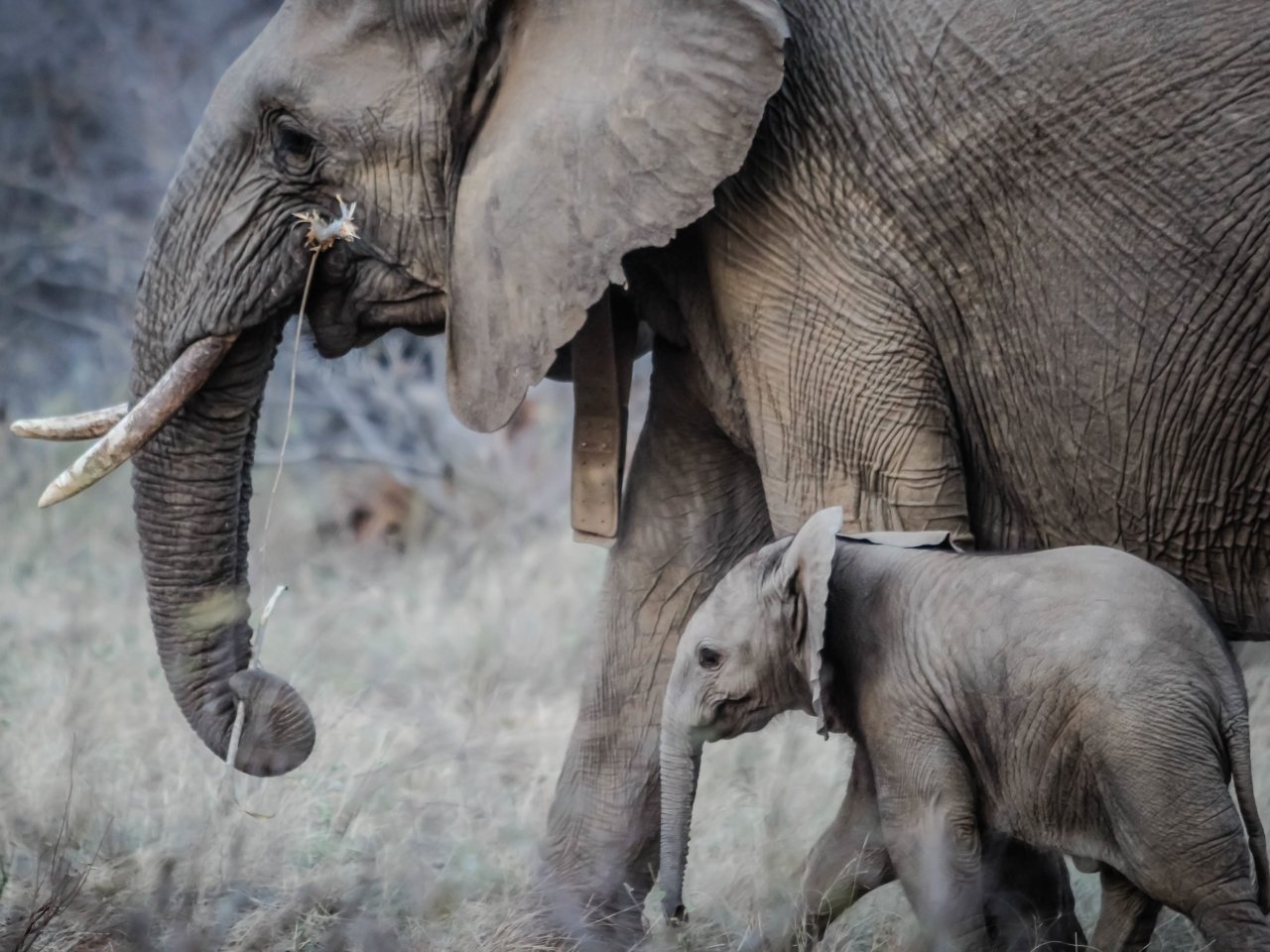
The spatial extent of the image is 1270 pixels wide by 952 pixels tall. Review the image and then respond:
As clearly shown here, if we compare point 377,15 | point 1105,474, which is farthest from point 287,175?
point 1105,474

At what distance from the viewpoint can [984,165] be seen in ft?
11.8

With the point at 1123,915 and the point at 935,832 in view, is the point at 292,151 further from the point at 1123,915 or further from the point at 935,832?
the point at 1123,915

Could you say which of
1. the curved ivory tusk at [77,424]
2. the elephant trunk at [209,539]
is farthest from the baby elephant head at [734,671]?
the curved ivory tusk at [77,424]

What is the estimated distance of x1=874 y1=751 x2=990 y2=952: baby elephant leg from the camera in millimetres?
3443

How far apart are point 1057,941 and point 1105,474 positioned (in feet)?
3.02

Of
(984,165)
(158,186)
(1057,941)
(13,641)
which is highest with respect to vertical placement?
(158,186)

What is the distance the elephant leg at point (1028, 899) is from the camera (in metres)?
3.96

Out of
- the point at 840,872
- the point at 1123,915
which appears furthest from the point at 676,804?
the point at 1123,915

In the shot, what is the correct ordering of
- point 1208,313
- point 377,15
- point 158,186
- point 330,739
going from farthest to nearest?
point 158,186 < point 330,739 < point 377,15 < point 1208,313

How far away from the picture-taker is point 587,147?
366 cm

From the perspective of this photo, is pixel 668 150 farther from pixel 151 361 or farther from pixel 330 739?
pixel 330 739

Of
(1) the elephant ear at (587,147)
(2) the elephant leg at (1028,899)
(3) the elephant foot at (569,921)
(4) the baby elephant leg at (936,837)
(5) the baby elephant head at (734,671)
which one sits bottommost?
(3) the elephant foot at (569,921)

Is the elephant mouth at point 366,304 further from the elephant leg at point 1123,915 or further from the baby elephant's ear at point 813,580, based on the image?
the elephant leg at point 1123,915

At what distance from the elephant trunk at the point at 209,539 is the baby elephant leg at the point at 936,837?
1.30 m
